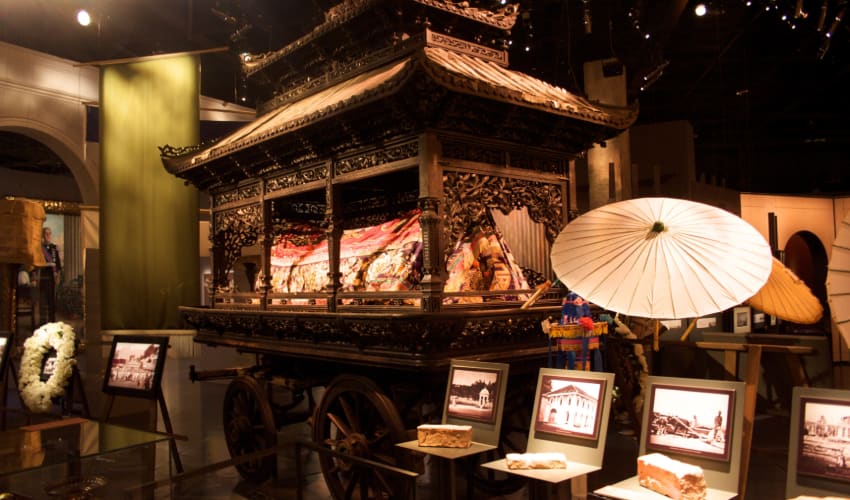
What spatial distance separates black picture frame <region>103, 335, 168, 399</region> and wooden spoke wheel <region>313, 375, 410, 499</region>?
1.63 metres

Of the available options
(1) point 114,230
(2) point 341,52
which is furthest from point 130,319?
(2) point 341,52

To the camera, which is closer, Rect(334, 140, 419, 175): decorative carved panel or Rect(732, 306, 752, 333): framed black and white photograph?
Rect(334, 140, 419, 175): decorative carved panel

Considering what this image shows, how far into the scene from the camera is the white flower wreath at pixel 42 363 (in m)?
6.50

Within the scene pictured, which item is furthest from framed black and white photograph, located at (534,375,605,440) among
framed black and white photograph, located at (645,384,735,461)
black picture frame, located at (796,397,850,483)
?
black picture frame, located at (796,397,850,483)

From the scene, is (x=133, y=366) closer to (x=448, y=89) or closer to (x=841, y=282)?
A: (x=448, y=89)

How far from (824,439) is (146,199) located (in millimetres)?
7691

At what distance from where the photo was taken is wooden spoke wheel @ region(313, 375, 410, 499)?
13.8ft

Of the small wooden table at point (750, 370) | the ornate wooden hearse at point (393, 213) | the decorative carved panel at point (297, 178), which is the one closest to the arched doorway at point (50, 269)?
the ornate wooden hearse at point (393, 213)

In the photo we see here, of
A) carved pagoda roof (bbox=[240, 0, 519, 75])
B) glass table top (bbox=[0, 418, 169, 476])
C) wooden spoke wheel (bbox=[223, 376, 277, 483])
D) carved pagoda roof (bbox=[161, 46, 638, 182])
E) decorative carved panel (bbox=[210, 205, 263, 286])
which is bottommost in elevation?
wooden spoke wheel (bbox=[223, 376, 277, 483])

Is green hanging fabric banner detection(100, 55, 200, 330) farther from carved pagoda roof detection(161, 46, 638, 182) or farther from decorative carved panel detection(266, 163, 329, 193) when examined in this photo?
decorative carved panel detection(266, 163, 329, 193)

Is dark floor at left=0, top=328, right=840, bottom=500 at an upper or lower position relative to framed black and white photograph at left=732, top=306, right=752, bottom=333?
lower

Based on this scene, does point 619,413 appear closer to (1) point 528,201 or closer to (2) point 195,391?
(1) point 528,201

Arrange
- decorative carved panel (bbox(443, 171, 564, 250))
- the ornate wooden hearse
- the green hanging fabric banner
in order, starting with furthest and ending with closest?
the green hanging fabric banner
decorative carved panel (bbox(443, 171, 564, 250))
the ornate wooden hearse

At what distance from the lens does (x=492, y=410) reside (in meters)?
3.26
